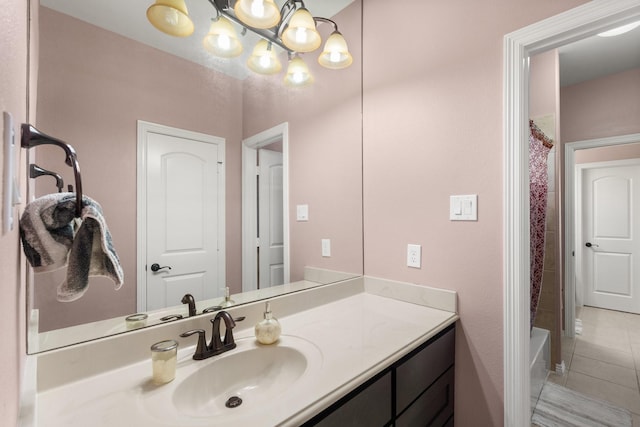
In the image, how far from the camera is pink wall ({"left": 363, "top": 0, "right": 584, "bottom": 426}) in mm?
1303

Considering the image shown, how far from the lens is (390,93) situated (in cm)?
166

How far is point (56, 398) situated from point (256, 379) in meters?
0.55

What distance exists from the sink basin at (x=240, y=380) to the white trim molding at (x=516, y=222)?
849mm

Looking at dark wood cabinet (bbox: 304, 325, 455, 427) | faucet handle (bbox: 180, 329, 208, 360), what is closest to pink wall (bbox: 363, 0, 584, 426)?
dark wood cabinet (bbox: 304, 325, 455, 427)

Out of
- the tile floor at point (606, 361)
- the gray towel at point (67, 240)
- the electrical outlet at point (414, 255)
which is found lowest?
the tile floor at point (606, 361)

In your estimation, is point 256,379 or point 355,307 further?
point 355,307

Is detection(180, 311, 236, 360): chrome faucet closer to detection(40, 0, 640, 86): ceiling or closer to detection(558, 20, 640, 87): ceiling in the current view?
detection(40, 0, 640, 86): ceiling

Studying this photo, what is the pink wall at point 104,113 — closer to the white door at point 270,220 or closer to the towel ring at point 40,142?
the towel ring at point 40,142

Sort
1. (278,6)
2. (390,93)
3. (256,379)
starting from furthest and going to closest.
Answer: (390,93)
(278,6)
(256,379)

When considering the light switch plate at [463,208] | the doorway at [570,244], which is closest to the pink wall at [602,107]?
the doorway at [570,244]

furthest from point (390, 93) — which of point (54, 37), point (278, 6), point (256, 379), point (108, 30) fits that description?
point (256, 379)

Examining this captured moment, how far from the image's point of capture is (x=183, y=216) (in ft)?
3.58

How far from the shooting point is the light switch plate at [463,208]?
135 cm

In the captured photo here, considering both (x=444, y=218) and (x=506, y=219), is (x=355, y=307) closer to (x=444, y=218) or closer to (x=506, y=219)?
(x=444, y=218)
